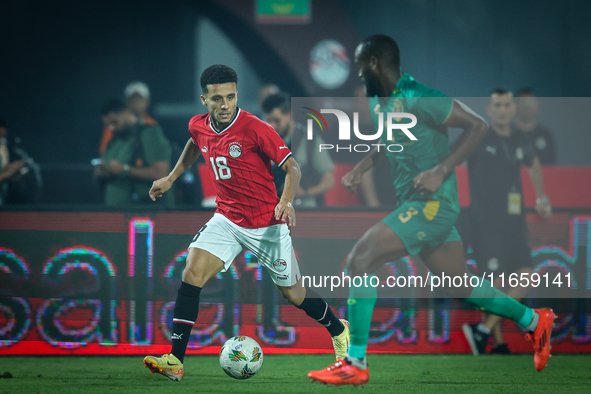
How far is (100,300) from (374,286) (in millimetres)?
2182

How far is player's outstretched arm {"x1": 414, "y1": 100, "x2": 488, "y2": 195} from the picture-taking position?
4.49m

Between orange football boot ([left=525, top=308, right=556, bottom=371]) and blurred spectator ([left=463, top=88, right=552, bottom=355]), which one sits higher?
blurred spectator ([left=463, top=88, right=552, bottom=355])

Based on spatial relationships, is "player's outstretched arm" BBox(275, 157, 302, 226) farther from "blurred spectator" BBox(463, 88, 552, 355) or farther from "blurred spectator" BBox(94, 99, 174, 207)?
"blurred spectator" BBox(94, 99, 174, 207)

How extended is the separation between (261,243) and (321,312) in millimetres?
596

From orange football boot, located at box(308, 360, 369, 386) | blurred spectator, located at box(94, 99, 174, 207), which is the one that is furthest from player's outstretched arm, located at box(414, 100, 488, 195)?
blurred spectator, located at box(94, 99, 174, 207)

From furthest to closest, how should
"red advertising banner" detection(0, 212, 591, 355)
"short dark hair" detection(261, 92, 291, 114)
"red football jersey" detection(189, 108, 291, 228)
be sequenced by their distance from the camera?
"short dark hair" detection(261, 92, 291, 114) → "red advertising banner" detection(0, 212, 591, 355) → "red football jersey" detection(189, 108, 291, 228)

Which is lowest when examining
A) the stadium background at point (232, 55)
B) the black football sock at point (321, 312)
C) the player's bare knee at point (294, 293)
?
the black football sock at point (321, 312)

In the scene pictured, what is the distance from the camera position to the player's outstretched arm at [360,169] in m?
4.82

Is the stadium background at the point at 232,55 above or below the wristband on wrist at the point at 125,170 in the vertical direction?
above

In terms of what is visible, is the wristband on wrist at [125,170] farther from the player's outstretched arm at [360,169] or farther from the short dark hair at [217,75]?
the player's outstretched arm at [360,169]

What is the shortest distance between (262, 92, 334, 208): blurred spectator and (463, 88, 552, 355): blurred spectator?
1.19m

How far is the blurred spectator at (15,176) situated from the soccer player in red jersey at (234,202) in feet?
9.00

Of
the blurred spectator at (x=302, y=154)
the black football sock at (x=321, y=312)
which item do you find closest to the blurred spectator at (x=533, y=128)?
the blurred spectator at (x=302, y=154)

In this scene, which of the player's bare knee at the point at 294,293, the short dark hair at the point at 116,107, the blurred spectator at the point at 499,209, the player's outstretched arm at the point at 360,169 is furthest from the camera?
the short dark hair at the point at 116,107
